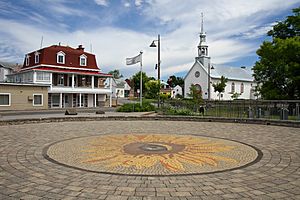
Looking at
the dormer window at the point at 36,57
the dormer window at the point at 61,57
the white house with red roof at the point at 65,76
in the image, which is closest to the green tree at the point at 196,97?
the white house with red roof at the point at 65,76

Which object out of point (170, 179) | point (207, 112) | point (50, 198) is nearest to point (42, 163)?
point (50, 198)

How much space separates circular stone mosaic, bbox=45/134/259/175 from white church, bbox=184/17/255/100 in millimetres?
65137

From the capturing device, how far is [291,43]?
25922mm

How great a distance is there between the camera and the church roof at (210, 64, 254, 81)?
7754 centimetres

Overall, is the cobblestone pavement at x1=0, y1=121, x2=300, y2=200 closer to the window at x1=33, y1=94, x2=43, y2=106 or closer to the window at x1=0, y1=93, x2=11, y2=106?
the window at x1=0, y1=93, x2=11, y2=106

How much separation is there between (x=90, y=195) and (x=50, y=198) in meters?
0.65

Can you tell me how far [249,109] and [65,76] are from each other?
3227 cm

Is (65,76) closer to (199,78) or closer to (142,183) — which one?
(142,183)

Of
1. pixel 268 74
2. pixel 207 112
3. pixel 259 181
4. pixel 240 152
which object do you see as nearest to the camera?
pixel 259 181

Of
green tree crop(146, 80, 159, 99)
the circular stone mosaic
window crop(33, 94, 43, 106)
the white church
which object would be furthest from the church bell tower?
the circular stone mosaic

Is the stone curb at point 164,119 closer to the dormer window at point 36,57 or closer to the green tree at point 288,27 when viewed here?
the green tree at point 288,27

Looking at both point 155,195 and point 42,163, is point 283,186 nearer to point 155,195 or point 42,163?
point 155,195

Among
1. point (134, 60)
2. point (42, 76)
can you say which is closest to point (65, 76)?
point (42, 76)

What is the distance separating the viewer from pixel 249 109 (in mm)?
17953
